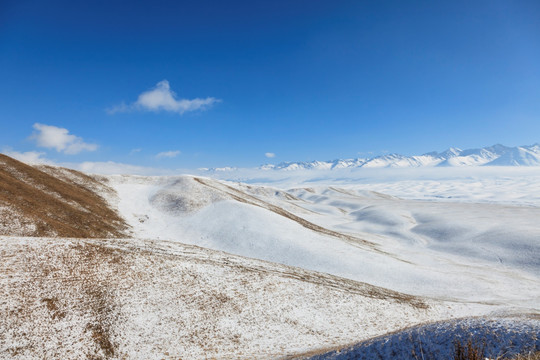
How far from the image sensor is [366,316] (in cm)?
2575

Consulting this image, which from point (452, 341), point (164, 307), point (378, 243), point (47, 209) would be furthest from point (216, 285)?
point (378, 243)

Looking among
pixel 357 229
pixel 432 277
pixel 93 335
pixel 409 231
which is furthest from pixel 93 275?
pixel 409 231

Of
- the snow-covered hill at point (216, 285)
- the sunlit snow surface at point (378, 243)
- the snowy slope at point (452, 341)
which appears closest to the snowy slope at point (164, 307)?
the snow-covered hill at point (216, 285)

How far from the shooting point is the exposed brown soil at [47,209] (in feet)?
117

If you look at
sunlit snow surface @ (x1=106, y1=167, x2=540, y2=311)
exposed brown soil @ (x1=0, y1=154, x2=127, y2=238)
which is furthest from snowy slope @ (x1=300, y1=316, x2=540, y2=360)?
exposed brown soil @ (x1=0, y1=154, x2=127, y2=238)

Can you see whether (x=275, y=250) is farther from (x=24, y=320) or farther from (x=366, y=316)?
(x=24, y=320)

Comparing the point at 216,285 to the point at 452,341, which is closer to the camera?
the point at 452,341

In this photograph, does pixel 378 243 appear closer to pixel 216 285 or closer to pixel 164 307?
pixel 216 285

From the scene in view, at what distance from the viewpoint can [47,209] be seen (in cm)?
4250

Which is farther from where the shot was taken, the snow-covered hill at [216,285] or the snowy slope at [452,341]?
the snow-covered hill at [216,285]

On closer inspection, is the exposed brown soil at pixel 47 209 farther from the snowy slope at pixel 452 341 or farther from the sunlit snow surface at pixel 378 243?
the snowy slope at pixel 452 341

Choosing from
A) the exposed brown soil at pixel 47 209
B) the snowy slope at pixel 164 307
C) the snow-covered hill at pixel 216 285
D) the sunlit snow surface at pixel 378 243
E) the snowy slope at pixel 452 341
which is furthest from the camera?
the sunlit snow surface at pixel 378 243

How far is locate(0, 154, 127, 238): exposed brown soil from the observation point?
117ft

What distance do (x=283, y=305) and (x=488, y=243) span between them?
60.7 m
